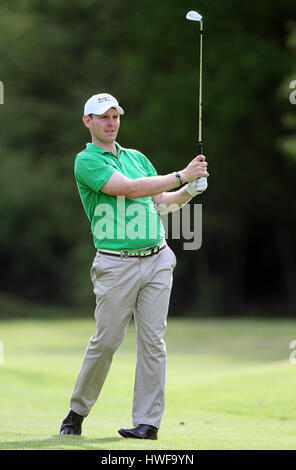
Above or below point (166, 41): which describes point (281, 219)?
below

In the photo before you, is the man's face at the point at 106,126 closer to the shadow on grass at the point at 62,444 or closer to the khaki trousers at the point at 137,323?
the khaki trousers at the point at 137,323

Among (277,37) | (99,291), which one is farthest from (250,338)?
(99,291)

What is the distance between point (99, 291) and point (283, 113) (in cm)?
1752

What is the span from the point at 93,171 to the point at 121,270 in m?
0.54

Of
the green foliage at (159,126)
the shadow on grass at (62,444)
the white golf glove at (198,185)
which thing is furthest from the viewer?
the green foliage at (159,126)

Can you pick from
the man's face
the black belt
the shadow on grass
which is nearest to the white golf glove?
the black belt

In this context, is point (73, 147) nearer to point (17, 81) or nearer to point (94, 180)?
point (17, 81)

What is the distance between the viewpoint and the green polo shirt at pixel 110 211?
4.57 m

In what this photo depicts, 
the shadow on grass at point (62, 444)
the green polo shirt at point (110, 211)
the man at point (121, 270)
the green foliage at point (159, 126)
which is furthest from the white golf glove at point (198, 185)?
the green foliage at point (159, 126)

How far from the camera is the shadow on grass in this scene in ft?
13.3

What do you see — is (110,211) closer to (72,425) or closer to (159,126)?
(72,425)

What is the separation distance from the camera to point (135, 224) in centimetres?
461

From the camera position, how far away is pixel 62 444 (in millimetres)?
4180

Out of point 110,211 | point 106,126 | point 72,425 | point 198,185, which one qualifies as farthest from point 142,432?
point 106,126
